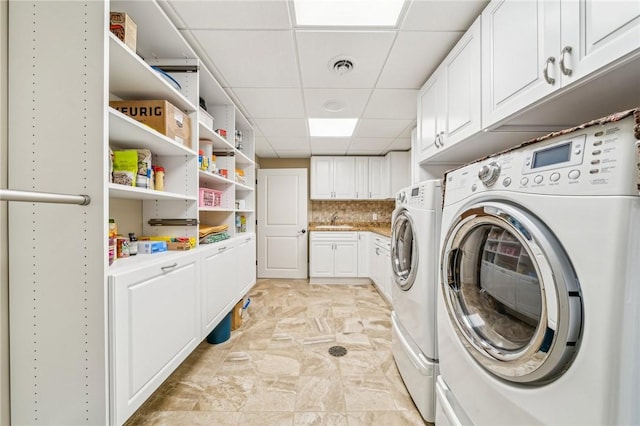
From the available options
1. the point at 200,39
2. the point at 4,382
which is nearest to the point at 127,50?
the point at 200,39

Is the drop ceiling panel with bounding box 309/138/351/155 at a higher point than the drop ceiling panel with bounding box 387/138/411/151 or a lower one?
higher

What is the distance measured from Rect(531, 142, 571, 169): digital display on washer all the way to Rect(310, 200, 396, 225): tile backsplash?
3.83m

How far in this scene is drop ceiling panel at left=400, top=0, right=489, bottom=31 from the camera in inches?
46.1

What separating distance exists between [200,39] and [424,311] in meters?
1.99


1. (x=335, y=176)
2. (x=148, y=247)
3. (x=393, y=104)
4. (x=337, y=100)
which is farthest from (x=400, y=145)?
(x=148, y=247)

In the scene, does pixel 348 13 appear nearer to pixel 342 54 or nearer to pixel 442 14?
pixel 342 54

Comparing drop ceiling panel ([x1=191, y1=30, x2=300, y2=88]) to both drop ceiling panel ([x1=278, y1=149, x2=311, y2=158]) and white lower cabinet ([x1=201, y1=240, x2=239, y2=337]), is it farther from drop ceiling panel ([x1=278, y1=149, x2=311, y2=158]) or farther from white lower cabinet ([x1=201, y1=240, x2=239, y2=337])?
drop ceiling panel ([x1=278, y1=149, x2=311, y2=158])

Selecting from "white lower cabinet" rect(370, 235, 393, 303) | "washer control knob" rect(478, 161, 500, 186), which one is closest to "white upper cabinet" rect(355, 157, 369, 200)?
"white lower cabinet" rect(370, 235, 393, 303)

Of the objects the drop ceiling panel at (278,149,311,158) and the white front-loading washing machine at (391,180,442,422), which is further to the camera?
the drop ceiling panel at (278,149,311,158)

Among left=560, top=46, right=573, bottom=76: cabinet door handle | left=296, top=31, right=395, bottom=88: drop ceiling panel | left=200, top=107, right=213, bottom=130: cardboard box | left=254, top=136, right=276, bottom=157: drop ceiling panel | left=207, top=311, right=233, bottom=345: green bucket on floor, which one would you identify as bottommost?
left=207, top=311, right=233, bottom=345: green bucket on floor

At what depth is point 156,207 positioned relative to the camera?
1.57 meters

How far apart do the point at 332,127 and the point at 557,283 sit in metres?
2.68

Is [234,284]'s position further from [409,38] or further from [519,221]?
[409,38]

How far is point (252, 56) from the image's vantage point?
5.13 ft
